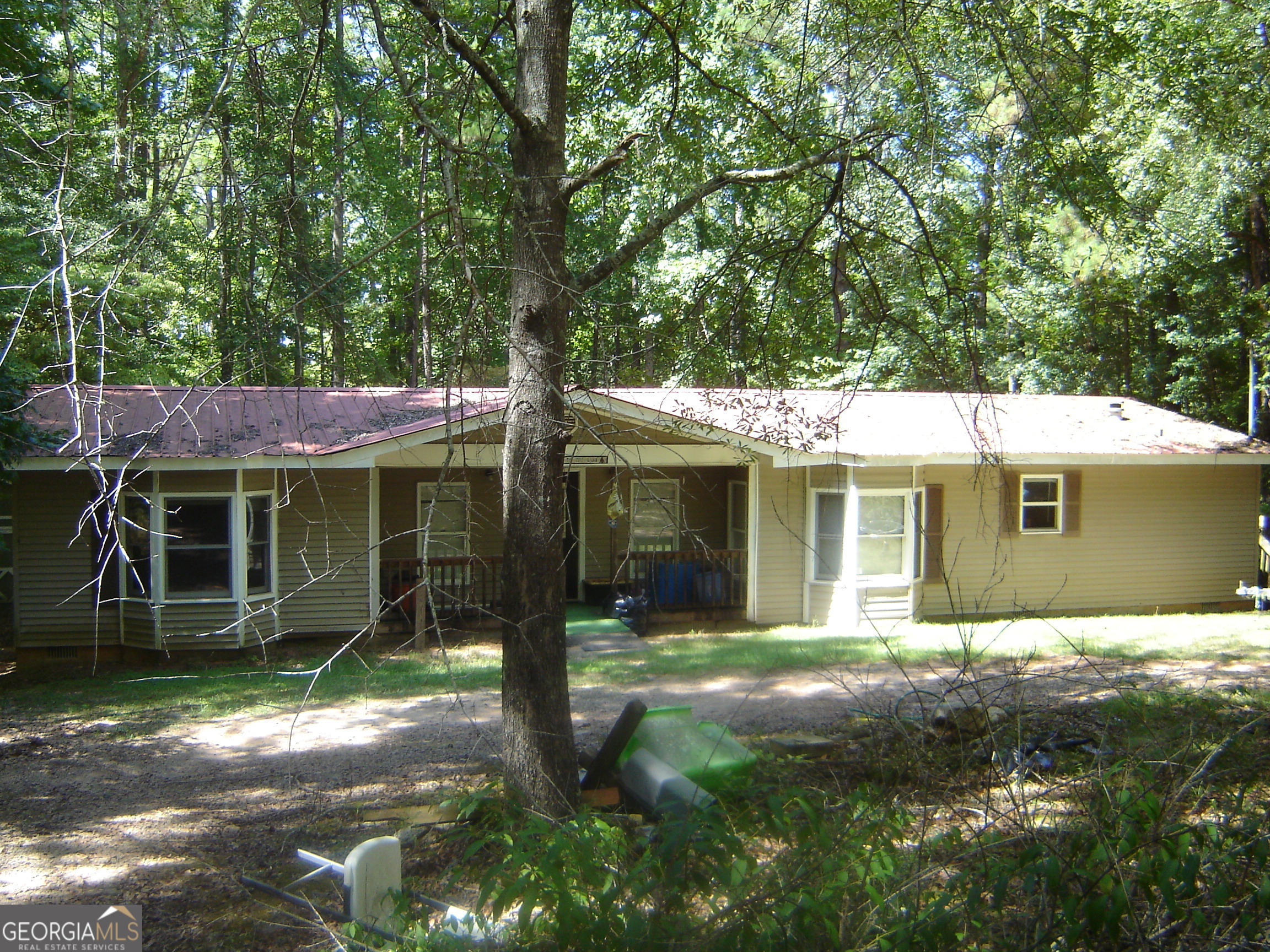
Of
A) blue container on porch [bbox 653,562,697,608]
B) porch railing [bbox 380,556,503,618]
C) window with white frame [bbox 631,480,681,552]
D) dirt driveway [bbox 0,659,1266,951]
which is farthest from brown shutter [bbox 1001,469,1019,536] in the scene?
porch railing [bbox 380,556,503,618]

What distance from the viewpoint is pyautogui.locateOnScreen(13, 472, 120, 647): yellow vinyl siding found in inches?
461


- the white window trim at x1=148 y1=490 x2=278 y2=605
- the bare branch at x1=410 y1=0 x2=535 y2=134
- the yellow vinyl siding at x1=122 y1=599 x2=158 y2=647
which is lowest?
the yellow vinyl siding at x1=122 y1=599 x2=158 y2=647

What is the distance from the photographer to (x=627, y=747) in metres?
5.78

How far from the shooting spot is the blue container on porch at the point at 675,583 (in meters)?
13.6

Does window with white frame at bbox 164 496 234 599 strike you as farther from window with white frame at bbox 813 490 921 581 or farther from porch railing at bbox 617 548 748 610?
window with white frame at bbox 813 490 921 581

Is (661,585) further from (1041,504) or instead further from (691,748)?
(691,748)

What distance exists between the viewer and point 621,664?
1096 cm

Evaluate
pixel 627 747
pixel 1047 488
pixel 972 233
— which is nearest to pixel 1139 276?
pixel 1047 488

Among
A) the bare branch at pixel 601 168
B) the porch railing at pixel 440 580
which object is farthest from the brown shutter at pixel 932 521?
the bare branch at pixel 601 168

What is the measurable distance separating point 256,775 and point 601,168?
5.27m

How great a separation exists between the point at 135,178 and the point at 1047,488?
1360cm

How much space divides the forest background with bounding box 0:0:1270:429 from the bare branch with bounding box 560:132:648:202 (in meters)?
0.03

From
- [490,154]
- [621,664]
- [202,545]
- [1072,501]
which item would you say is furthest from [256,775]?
[1072,501]

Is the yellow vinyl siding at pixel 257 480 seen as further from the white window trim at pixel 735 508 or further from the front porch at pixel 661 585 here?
the white window trim at pixel 735 508
